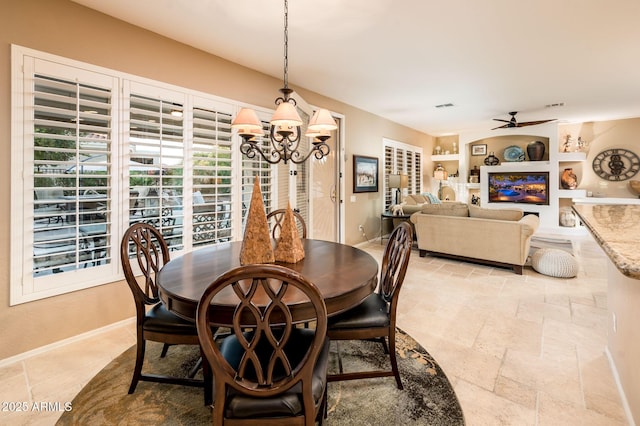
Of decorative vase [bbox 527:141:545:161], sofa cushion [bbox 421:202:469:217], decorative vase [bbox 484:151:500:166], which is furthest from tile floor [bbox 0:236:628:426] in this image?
decorative vase [bbox 484:151:500:166]

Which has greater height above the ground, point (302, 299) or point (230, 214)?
point (230, 214)

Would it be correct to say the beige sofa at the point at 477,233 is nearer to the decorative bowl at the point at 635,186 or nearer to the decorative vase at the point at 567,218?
the decorative vase at the point at 567,218

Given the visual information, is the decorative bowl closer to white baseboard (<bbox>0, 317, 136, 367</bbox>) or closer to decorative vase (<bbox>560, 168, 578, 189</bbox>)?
decorative vase (<bbox>560, 168, 578, 189</bbox>)

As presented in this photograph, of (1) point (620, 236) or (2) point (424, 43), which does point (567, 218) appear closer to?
(2) point (424, 43)

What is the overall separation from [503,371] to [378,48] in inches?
127

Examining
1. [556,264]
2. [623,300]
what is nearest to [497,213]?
[556,264]

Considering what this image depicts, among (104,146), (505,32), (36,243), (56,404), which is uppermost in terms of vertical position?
(505,32)

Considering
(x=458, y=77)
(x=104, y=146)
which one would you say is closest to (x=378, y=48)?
(x=458, y=77)

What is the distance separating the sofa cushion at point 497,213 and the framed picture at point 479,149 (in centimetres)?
515

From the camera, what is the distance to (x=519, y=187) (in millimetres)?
8156

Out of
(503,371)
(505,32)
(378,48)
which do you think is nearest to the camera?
(503,371)

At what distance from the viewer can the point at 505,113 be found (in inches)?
254

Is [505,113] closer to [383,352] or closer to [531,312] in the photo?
[531,312]

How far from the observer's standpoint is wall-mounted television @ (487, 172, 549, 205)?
7855mm
